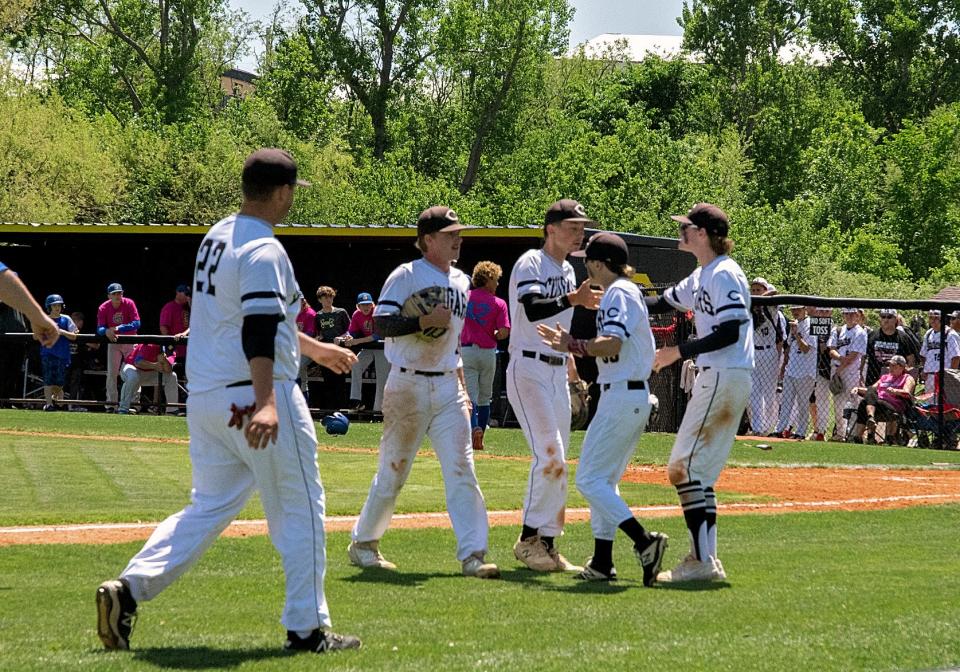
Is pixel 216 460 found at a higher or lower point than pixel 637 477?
higher

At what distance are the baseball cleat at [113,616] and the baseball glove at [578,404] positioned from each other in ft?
12.5

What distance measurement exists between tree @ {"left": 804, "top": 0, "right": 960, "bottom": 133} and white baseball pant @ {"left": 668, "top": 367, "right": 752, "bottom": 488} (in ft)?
218

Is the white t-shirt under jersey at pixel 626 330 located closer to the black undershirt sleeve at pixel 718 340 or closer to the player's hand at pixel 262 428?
the black undershirt sleeve at pixel 718 340

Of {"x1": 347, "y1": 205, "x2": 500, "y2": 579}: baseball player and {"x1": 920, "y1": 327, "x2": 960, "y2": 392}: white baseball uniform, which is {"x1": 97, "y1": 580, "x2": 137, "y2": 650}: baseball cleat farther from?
{"x1": 920, "y1": 327, "x2": 960, "y2": 392}: white baseball uniform

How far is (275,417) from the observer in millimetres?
5336

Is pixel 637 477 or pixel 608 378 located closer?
pixel 608 378

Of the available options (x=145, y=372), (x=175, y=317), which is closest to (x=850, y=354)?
(x=175, y=317)

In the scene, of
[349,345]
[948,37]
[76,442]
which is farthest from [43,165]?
[948,37]

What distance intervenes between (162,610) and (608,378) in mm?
2587

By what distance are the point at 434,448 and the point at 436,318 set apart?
29.9 inches

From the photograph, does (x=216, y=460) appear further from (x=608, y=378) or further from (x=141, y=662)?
(x=608, y=378)

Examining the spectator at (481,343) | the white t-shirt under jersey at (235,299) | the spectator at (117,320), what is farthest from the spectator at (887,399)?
the white t-shirt under jersey at (235,299)

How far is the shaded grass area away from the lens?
546 cm

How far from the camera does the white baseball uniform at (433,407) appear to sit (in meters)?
7.88
